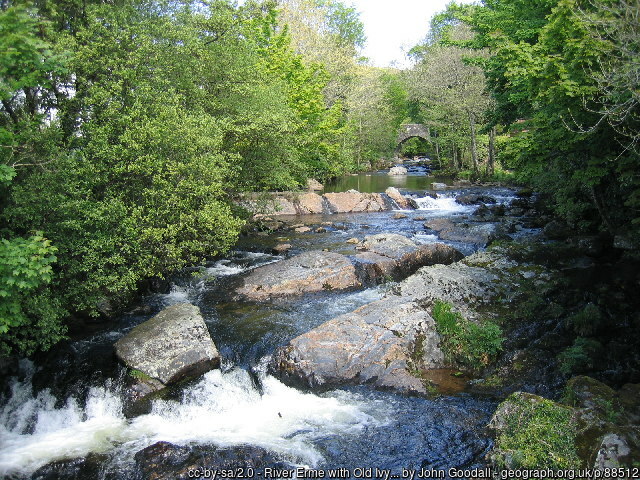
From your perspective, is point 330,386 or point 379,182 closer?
point 330,386

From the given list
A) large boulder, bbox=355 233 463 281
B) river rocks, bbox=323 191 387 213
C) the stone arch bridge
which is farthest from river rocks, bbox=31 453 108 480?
the stone arch bridge

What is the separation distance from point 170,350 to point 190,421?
1896 millimetres

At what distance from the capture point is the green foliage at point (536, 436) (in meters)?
6.58

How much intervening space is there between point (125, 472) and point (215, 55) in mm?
16090

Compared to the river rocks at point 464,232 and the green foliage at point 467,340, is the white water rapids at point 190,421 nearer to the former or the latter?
the green foliage at point 467,340

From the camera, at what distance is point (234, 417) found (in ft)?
30.3

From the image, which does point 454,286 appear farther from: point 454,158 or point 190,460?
point 454,158

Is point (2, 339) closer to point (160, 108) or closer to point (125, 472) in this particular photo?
point (125, 472)

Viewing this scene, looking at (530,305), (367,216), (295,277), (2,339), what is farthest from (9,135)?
(367,216)

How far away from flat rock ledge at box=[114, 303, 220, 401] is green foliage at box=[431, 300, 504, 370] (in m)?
5.57

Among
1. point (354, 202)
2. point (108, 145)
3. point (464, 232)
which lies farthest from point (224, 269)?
point (354, 202)

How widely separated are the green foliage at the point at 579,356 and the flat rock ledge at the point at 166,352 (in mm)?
7901

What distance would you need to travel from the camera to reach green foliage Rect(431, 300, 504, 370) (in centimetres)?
1045

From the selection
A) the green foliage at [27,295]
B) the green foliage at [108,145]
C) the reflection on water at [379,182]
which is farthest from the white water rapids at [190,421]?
the reflection on water at [379,182]
